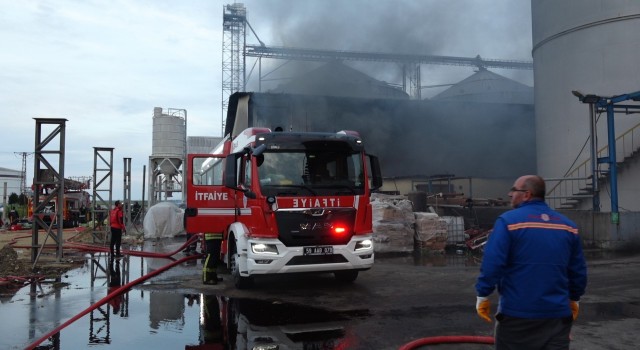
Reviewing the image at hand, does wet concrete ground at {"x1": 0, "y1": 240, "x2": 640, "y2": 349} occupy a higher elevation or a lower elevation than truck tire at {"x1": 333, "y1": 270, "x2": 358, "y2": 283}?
lower

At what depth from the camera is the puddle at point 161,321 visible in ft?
16.0

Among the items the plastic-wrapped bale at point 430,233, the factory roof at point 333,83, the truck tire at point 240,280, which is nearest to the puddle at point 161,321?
the truck tire at point 240,280

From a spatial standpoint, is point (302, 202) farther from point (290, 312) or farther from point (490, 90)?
point (490, 90)

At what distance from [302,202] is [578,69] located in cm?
1318

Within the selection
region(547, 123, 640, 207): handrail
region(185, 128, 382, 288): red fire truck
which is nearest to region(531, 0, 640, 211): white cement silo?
region(547, 123, 640, 207): handrail

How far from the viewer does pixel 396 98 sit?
79.9 ft

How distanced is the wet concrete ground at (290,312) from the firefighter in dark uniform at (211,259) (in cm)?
17

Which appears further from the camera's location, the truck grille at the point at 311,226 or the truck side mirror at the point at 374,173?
the truck side mirror at the point at 374,173

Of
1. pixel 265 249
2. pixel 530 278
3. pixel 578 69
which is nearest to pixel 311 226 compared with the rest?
pixel 265 249

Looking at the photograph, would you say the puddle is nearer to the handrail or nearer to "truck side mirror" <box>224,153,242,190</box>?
"truck side mirror" <box>224,153,242,190</box>

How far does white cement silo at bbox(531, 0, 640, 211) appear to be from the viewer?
47.3ft

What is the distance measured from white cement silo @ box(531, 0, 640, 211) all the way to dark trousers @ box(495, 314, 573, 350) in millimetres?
13990

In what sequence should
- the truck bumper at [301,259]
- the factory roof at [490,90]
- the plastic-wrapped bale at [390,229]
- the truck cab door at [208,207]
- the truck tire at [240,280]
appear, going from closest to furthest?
1. the truck bumper at [301,259]
2. the truck tire at [240,280]
3. the truck cab door at [208,207]
4. the plastic-wrapped bale at [390,229]
5. the factory roof at [490,90]

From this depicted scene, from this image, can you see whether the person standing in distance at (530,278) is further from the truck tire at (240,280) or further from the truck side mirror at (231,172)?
the truck tire at (240,280)
